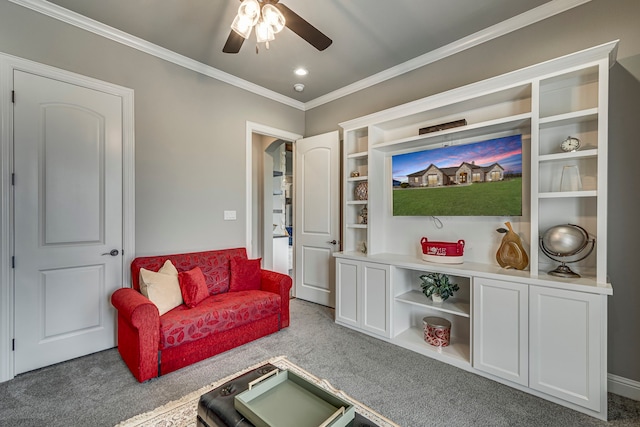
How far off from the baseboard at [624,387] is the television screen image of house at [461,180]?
131cm

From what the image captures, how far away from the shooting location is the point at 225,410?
120cm

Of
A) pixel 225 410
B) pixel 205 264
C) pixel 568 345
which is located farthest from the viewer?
pixel 205 264

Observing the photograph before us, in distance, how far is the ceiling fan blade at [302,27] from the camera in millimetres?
1777

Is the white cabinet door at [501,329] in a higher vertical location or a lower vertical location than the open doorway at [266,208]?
lower

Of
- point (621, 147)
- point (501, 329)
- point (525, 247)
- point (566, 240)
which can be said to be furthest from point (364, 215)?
point (621, 147)

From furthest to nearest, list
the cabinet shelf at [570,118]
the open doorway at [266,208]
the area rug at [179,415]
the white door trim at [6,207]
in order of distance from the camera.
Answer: the open doorway at [266,208], the white door trim at [6,207], the cabinet shelf at [570,118], the area rug at [179,415]

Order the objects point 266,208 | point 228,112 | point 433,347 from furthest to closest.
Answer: point 266,208
point 228,112
point 433,347

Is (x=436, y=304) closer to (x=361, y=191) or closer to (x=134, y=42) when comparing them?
(x=361, y=191)

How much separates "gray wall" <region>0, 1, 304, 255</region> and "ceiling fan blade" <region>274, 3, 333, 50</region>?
1754 mm

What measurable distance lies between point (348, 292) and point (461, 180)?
1.63 metres

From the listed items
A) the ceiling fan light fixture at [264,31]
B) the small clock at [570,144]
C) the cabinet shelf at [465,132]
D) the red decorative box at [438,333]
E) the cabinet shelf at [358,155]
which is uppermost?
the ceiling fan light fixture at [264,31]

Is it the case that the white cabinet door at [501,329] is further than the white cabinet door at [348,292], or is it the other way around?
the white cabinet door at [348,292]

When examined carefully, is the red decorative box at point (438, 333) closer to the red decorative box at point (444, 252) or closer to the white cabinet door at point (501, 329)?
the white cabinet door at point (501, 329)

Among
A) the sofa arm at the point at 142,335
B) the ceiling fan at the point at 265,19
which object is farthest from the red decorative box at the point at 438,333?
the ceiling fan at the point at 265,19
